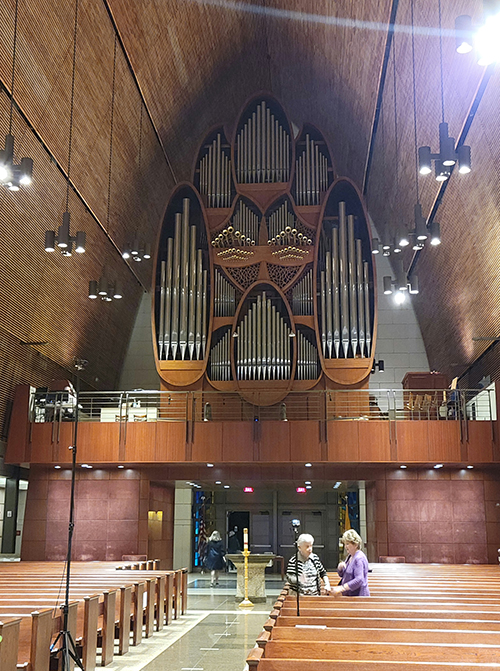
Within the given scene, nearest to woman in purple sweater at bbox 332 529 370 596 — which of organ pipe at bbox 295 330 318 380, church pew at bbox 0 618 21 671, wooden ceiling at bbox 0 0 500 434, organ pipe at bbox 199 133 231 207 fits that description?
church pew at bbox 0 618 21 671

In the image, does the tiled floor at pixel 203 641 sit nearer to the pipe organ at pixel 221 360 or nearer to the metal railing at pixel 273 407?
the metal railing at pixel 273 407

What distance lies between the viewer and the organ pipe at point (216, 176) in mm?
15945

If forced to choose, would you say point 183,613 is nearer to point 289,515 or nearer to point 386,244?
point 386,244

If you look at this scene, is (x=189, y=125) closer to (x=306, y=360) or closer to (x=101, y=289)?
(x=101, y=289)

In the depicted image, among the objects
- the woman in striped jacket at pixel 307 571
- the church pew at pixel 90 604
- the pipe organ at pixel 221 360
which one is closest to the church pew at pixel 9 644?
the church pew at pixel 90 604

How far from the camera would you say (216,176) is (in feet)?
52.7

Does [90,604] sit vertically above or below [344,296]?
below

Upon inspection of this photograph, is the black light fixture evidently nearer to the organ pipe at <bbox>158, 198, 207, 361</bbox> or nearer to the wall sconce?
the wall sconce

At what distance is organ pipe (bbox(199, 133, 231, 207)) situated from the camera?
15945mm

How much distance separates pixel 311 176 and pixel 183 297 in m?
3.87

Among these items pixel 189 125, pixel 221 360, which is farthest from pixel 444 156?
pixel 189 125

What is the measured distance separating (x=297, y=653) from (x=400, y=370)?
15537mm

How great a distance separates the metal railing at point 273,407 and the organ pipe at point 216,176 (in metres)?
4.33

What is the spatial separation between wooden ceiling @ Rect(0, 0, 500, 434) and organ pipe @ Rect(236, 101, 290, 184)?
150 centimetres
